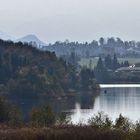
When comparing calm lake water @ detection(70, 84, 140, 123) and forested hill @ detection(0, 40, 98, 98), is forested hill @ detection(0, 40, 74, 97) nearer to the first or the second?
Result: forested hill @ detection(0, 40, 98, 98)

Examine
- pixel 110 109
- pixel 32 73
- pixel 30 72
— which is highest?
pixel 30 72

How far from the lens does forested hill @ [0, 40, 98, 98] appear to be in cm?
11750

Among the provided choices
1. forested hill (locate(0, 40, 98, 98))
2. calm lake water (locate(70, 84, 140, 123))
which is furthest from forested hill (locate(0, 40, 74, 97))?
calm lake water (locate(70, 84, 140, 123))

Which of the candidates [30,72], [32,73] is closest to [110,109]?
[32,73]

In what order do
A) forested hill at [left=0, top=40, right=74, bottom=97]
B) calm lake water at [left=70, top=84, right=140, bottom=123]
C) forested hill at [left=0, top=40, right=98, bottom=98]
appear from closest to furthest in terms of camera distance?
calm lake water at [left=70, top=84, right=140, bottom=123] → forested hill at [left=0, top=40, right=98, bottom=98] → forested hill at [left=0, top=40, right=74, bottom=97]

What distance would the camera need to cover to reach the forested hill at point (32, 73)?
4626 inches

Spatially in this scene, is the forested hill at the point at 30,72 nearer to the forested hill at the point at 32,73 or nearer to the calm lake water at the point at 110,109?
the forested hill at the point at 32,73

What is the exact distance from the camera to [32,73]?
123 m

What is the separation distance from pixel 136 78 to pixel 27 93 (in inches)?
3111

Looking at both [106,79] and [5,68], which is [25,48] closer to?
[5,68]

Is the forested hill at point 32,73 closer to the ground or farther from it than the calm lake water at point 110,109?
farther from it

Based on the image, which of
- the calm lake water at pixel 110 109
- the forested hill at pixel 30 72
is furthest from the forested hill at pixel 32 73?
the calm lake water at pixel 110 109

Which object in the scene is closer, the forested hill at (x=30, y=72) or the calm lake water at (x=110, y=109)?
the calm lake water at (x=110, y=109)

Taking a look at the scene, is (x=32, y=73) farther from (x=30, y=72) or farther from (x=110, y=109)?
(x=110, y=109)
